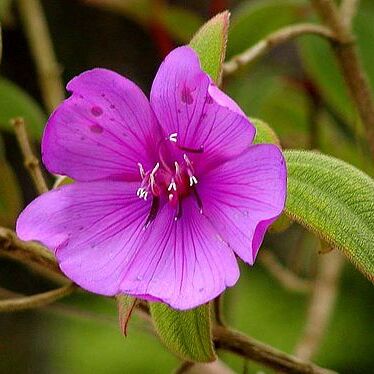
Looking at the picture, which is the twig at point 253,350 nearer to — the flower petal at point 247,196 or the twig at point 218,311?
the twig at point 218,311

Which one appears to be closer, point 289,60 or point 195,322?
point 195,322

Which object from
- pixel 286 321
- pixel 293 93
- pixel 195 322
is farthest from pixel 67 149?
pixel 286 321

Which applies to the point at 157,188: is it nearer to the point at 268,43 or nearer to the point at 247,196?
the point at 247,196

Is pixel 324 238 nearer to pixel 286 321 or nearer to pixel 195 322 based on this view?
pixel 195 322

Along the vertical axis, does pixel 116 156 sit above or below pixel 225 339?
above

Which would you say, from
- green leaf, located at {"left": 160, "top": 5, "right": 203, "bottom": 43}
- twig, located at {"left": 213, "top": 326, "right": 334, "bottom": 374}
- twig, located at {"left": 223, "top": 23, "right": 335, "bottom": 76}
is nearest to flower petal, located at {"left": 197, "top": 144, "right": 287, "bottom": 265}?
twig, located at {"left": 213, "top": 326, "right": 334, "bottom": 374}
